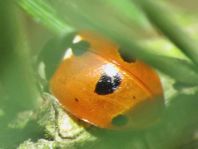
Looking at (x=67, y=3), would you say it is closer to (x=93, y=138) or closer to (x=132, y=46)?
(x=132, y=46)

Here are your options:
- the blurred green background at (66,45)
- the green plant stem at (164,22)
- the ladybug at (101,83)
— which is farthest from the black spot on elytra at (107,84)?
the green plant stem at (164,22)

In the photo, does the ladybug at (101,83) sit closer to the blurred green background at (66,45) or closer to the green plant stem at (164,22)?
the blurred green background at (66,45)

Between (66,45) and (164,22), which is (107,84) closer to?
(66,45)

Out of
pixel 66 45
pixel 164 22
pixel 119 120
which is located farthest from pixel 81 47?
pixel 164 22

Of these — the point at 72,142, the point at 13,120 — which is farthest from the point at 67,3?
the point at 72,142

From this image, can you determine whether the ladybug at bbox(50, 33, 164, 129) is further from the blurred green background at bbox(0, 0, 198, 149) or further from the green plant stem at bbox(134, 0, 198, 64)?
the green plant stem at bbox(134, 0, 198, 64)

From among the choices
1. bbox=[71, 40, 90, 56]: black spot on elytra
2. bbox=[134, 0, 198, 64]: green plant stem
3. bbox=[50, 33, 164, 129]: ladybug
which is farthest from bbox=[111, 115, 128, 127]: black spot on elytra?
bbox=[134, 0, 198, 64]: green plant stem
